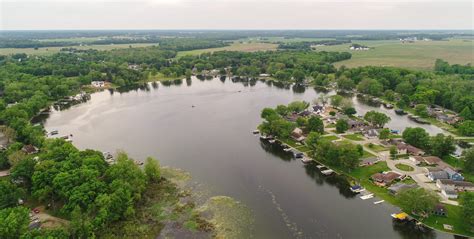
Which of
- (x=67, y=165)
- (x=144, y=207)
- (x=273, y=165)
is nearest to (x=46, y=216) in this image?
(x=67, y=165)

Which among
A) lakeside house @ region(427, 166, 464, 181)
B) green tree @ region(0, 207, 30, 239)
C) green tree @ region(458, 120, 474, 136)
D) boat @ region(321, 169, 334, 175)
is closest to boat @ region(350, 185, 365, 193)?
boat @ region(321, 169, 334, 175)

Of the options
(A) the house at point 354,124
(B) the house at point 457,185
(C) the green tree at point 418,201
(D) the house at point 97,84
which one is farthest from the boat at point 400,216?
(D) the house at point 97,84

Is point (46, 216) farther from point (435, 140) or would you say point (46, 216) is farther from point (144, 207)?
point (435, 140)

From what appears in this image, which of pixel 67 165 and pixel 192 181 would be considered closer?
pixel 67 165

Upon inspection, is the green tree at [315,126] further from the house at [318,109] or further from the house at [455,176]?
the house at [455,176]

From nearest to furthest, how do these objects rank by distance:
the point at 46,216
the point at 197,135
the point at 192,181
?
1. the point at 46,216
2. the point at 192,181
3. the point at 197,135
